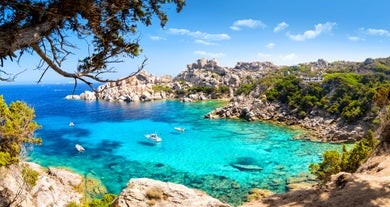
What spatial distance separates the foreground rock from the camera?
8961 mm

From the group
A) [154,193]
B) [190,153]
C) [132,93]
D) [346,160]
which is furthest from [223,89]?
[154,193]

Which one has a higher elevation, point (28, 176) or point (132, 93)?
point (132, 93)

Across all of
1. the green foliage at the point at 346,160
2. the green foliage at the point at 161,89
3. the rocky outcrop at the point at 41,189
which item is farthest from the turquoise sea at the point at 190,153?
the green foliage at the point at 161,89

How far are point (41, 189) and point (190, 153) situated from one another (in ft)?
72.4

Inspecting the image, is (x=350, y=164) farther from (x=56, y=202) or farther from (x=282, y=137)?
(x=282, y=137)

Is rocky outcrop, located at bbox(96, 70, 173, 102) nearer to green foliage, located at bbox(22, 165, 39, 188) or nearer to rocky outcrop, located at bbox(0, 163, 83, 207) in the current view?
rocky outcrop, located at bbox(0, 163, 83, 207)

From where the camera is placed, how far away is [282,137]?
50094 millimetres

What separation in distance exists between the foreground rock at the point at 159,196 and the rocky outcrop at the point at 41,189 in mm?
9336

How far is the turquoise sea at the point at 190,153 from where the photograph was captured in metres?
30.3

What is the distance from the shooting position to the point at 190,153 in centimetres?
4209

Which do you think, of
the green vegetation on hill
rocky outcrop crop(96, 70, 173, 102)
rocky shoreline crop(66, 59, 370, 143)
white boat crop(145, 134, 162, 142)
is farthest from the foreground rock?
rocky outcrop crop(96, 70, 173, 102)

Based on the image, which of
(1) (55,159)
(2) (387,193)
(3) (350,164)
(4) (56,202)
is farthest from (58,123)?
(2) (387,193)

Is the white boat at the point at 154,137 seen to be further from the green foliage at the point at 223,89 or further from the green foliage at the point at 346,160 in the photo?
the green foliage at the point at 223,89

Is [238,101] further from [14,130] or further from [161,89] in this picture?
[14,130]
